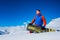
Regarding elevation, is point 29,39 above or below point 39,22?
below

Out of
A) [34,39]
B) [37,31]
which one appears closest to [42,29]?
[37,31]

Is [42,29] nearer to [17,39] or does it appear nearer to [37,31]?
[37,31]

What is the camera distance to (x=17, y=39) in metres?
3.51

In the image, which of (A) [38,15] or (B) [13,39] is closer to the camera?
(B) [13,39]

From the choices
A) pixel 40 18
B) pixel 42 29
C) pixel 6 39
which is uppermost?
pixel 40 18

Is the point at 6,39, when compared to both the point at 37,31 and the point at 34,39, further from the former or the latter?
the point at 37,31

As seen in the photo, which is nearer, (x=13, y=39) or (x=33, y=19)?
(x=13, y=39)

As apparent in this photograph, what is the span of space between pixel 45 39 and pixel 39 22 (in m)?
1.40

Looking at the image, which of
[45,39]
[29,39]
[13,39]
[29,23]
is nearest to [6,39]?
[13,39]

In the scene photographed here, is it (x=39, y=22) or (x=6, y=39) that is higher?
(x=39, y=22)

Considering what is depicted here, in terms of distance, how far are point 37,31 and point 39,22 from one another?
257 mm

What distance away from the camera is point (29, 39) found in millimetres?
3467

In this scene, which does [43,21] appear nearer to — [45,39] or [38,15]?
[38,15]

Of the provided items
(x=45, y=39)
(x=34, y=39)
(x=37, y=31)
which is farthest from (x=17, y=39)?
(x=37, y=31)
